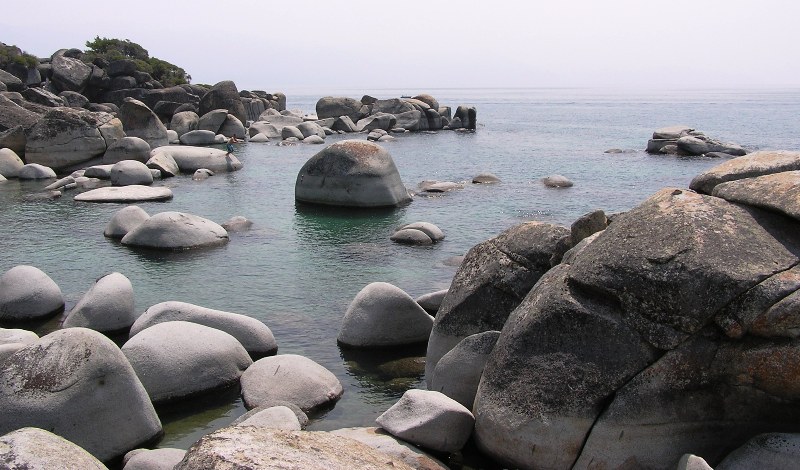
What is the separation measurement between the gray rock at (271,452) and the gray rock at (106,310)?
9059 millimetres

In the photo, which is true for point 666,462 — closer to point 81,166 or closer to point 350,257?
point 350,257

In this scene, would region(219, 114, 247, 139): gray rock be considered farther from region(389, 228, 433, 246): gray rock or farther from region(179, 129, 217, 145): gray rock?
region(389, 228, 433, 246): gray rock

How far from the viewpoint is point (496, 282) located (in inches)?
471

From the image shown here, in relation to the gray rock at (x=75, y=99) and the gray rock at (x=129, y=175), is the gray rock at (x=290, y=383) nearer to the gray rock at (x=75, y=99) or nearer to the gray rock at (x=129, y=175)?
the gray rock at (x=129, y=175)

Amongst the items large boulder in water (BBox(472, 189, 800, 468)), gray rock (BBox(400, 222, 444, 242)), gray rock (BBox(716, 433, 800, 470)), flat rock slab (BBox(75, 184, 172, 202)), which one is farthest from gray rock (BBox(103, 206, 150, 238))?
gray rock (BBox(716, 433, 800, 470))

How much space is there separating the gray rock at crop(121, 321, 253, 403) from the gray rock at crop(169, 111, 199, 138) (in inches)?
1725

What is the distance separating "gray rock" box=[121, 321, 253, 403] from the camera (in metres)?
11.4

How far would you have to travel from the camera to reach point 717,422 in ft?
29.1

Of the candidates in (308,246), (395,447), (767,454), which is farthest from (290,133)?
(767,454)

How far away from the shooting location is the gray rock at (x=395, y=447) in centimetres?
913

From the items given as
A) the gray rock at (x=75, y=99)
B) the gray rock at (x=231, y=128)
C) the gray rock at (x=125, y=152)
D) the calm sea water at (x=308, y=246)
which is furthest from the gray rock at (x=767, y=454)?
the gray rock at (x=75, y=99)

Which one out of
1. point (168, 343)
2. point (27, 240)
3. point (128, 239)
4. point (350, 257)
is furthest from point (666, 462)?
point (27, 240)

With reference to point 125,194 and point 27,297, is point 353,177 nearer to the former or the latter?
point 125,194

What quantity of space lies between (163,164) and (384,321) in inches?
940
